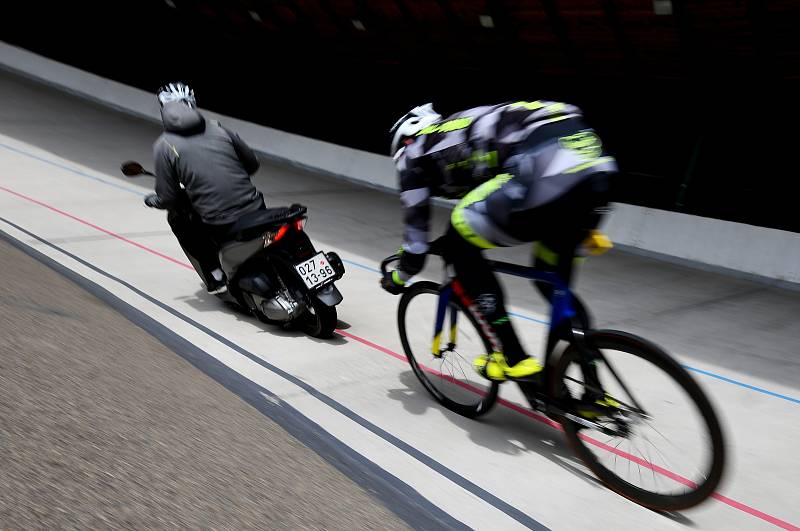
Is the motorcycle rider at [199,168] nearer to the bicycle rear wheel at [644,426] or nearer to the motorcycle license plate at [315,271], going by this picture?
the motorcycle license plate at [315,271]

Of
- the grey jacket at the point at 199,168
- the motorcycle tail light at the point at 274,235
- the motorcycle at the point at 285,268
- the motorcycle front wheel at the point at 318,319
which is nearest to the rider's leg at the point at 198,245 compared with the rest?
the grey jacket at the point at 199,168

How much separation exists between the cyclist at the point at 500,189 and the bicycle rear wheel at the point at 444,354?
0.28m

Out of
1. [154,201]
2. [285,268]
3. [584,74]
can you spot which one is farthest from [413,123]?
[584,74]

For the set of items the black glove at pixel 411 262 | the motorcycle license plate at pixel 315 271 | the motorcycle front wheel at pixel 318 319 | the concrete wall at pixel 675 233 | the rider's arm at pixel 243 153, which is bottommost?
the concrete wall at pixel 675 233

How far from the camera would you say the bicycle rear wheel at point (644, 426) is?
9.99ft

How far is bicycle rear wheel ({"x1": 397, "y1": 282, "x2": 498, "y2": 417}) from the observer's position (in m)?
4.12

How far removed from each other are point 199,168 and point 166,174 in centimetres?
25

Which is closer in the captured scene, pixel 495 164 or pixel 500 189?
pixel 500 189

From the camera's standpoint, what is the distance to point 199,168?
5.38 metres

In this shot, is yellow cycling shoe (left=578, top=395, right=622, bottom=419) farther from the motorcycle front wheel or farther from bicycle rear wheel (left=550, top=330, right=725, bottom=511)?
the motorcycle front wheel

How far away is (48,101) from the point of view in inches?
653

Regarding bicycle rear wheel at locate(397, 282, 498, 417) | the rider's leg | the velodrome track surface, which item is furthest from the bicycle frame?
the rider's leg

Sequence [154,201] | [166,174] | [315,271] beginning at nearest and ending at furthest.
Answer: [315,271] < [166,174] < [154,201]

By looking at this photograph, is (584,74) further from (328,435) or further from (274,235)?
(328,435)
